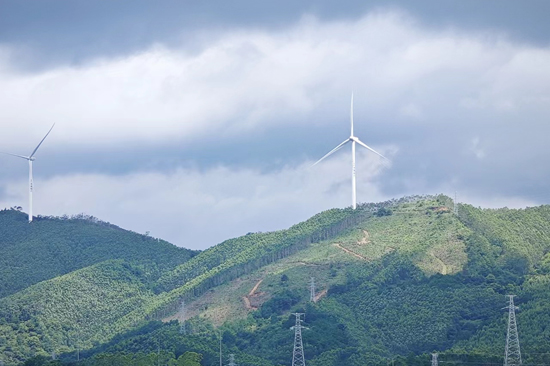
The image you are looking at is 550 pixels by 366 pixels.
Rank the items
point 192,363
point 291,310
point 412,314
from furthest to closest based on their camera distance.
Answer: point 291,310
point 412,314
point 192,363

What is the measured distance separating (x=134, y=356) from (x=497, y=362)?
48626mm

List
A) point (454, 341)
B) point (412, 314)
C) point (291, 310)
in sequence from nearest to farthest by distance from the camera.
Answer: point (454, 341), point (412, 314), point (291, 310)

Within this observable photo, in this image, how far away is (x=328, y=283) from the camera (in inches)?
7869

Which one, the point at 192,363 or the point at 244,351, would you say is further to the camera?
the point at 244,351

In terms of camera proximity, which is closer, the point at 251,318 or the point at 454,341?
the point at 454,341

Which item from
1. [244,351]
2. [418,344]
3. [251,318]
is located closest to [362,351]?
[418,344]

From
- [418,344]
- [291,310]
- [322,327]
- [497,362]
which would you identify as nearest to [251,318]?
[291,310]

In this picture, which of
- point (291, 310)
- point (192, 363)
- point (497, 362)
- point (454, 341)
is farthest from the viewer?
point (291, 310)

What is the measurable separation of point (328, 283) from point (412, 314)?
938 inches

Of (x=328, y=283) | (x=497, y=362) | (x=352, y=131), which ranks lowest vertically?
(x=497, y=362)

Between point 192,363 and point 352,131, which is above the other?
point 352,131

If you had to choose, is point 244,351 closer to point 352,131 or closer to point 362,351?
point 362,351

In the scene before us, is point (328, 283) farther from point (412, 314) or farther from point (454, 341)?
point (454, 341)

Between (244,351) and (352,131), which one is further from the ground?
(352,131)
